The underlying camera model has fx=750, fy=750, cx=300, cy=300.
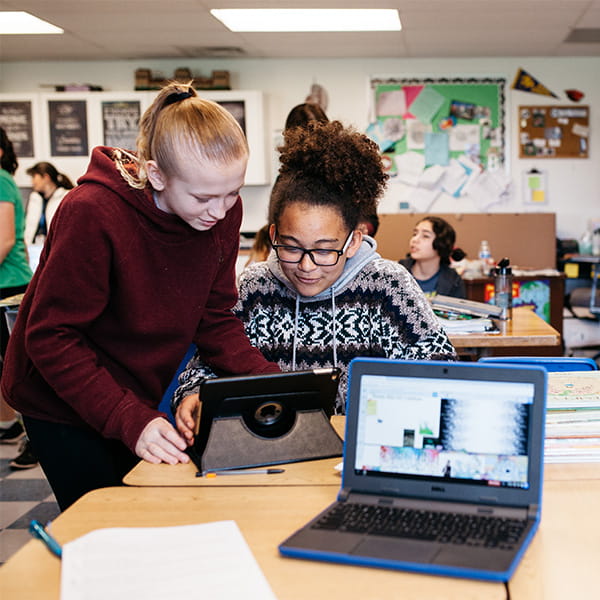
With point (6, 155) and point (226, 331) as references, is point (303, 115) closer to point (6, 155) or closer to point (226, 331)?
point (226, 331)

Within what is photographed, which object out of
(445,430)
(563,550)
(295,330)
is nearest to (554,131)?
(295,330)

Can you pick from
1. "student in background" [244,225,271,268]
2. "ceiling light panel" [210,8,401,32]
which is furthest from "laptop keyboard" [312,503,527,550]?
"ceiling light panel" [210,8,401,32]

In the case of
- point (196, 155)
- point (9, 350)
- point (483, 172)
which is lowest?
point (9, 350)

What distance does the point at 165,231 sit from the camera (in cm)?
141

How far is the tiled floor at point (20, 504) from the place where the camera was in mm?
2689

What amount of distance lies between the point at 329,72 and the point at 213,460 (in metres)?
5.67

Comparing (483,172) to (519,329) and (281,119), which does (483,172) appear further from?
(519,329)

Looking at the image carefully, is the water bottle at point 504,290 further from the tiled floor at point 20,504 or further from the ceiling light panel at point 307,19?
the ceiling light panel at point 307,19

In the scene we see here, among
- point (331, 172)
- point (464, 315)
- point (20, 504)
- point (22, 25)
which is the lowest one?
point (20, 504)

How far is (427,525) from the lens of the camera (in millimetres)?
1011

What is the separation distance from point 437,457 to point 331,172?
30.6 inches

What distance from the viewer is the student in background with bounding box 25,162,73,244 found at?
6.11 metres

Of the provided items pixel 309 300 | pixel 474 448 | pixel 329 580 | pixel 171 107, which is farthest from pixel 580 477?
pixel 171 107

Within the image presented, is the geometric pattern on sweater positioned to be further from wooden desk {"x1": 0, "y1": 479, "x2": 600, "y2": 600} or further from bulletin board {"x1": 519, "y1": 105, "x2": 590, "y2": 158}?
bulletin board {"x1": 519, "y1": 105, "x2": 590, "y2": 158}
